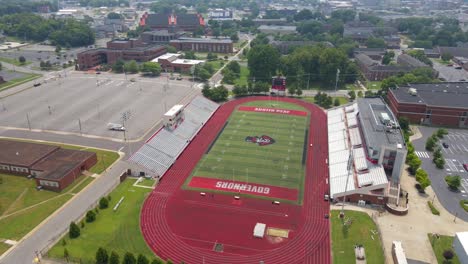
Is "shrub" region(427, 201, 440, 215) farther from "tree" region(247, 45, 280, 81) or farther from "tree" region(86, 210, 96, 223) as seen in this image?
"tree" region(247, 45, 280, 81)

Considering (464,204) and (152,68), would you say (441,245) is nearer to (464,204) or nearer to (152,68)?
(464,204)

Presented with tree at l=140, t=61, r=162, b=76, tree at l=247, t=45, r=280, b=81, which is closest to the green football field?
tree at l=247, t=45, r=280, b=81

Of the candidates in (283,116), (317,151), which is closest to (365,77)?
(283,116)

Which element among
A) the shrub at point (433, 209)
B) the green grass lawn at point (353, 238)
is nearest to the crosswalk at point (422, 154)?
the shrub at point (433, 209)

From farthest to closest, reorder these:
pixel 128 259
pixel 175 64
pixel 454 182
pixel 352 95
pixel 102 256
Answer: pixel 175 64 < pixel 352 95 < pixel 454 182 < pixel 102 256 < pixel 128 259

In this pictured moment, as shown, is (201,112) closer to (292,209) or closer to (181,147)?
(181,147)

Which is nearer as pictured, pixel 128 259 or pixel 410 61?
pixel 128 259

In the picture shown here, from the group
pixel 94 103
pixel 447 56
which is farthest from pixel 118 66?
pixel 447 56
